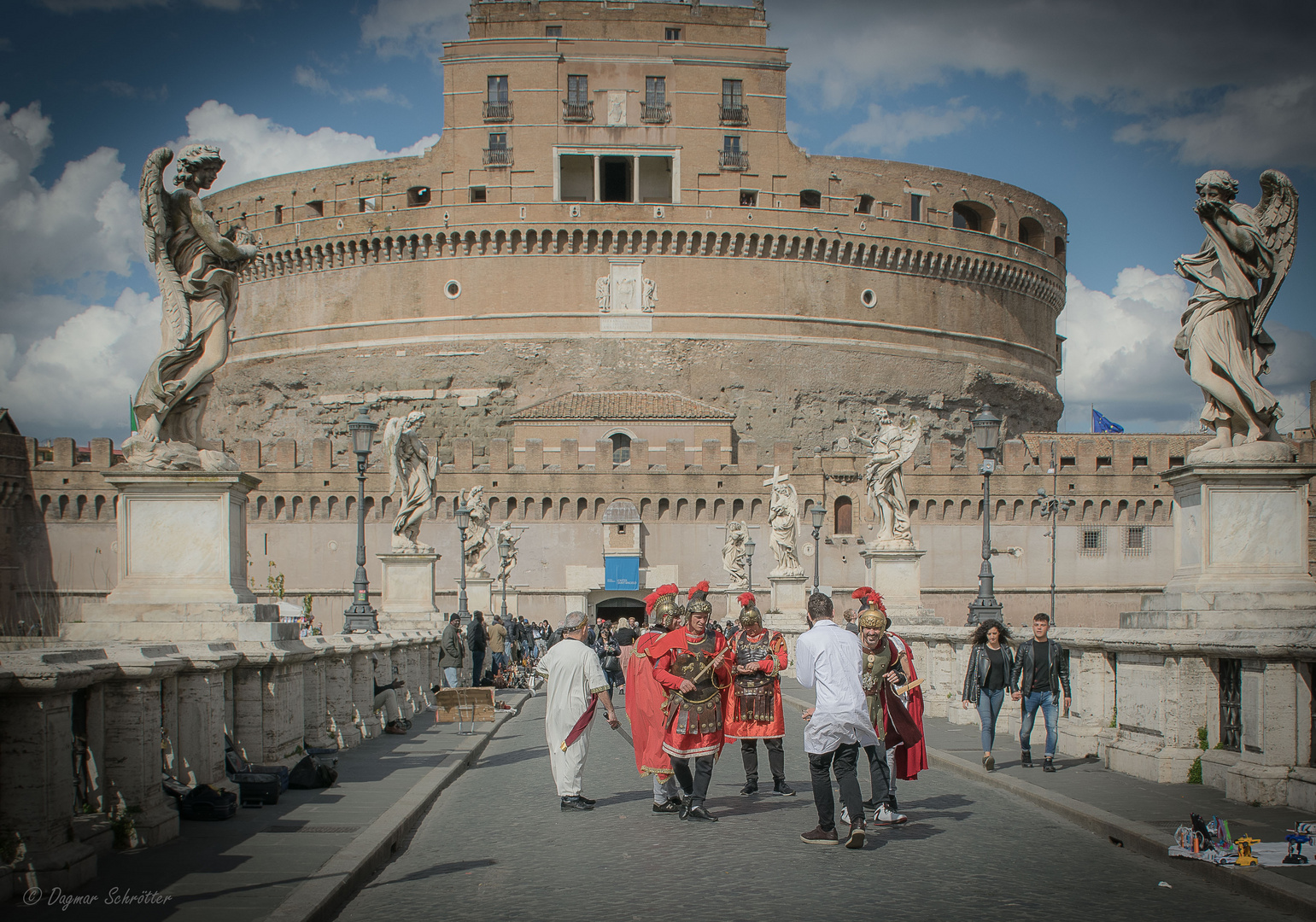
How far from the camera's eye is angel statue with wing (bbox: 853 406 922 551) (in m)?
19.1

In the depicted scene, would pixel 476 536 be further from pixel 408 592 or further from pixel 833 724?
pixel 833 724

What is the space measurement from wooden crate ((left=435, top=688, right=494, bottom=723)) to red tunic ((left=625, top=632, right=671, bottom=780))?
504 centimetres

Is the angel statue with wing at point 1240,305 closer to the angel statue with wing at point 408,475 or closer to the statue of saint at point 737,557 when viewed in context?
the angel statue with wing at point 408,475

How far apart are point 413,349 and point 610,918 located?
51048mm

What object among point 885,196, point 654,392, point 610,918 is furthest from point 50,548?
point 610,918

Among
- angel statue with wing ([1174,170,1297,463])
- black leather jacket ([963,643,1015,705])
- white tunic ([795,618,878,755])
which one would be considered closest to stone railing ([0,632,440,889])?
white tunic ([795,618,878,755])

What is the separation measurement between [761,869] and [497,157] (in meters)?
51.3

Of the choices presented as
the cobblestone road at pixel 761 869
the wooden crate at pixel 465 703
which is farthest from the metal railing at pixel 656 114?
the cobblestone road at pixel 761 869

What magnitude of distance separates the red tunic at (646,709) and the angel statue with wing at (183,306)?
2840 millimetres

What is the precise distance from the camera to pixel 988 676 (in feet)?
32.6

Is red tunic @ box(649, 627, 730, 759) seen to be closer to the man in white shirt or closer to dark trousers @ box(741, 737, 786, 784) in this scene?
dark trousers @ box(741, 737, 786, 784)

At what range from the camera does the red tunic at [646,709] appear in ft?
27.1

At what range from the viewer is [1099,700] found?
9.55 m

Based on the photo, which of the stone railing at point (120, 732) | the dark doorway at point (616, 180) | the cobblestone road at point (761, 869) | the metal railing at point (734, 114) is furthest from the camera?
the dark doorway at point (616, 180)
